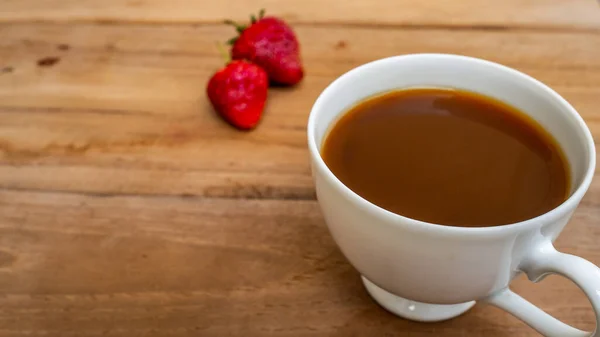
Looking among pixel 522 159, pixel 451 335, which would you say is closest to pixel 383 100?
pixel 522 159

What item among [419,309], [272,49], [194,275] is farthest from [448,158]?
[272,49]

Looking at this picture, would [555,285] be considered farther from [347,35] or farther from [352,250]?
[347,35]

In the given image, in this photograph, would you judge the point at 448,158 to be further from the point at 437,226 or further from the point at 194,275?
the point at 194,275

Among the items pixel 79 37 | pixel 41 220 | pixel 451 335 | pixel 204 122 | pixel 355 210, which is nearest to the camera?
pixel 355 210

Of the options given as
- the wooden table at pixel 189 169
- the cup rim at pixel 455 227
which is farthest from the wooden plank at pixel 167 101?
the cup rim at pixel 455 227

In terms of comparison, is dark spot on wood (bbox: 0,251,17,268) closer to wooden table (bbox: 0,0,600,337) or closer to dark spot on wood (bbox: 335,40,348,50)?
wooden table (bbox: 0,0,600,337)

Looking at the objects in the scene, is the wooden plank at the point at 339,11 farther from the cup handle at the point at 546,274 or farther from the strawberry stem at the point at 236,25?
the cup handle at the point at 546,274

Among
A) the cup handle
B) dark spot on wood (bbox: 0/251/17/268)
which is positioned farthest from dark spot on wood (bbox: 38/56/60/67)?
the cup handle
